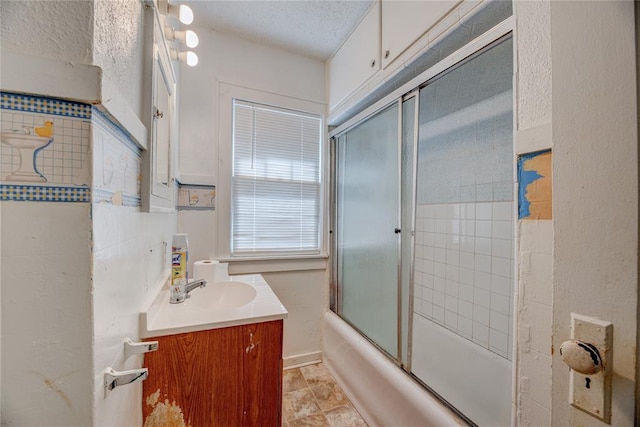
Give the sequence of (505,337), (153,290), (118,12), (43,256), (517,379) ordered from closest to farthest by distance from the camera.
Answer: (43,256)
(118,12)
(517,379)
(153,290)
(505,337)

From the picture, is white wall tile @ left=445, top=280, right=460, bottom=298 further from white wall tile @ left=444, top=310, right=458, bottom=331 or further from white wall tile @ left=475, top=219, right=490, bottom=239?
white wall tile @ left=475, top=219, right=490, bottom=239

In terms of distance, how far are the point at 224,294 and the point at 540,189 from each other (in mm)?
1450

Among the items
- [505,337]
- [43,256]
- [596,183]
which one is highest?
[596,183]

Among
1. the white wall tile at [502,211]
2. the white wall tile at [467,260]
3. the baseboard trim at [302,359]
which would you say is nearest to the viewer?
the white wall tile at [502,211]

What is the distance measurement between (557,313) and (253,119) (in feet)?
6.31

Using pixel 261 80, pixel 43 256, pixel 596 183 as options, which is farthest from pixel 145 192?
pixel 261 80

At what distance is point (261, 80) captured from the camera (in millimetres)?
1927

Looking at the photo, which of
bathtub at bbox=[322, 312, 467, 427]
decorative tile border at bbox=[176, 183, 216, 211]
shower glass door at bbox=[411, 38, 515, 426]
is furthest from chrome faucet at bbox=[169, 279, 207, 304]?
shower glass door at bbox=[411, 38, 515, 426]

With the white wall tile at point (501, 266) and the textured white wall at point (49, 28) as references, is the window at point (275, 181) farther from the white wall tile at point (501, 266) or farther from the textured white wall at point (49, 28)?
the textured white wall at point (49, 28)

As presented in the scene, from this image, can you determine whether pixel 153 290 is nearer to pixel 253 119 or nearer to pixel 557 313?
pixel 557 313

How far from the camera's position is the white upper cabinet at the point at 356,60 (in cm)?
152

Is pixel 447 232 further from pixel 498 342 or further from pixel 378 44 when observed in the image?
pixel 378 44

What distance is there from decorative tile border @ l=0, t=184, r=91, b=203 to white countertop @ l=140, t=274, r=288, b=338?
0.56m

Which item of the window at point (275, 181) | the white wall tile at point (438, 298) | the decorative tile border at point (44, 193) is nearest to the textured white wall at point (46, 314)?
the decorative tile border at point (44, 193)
